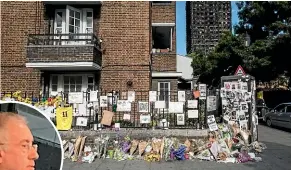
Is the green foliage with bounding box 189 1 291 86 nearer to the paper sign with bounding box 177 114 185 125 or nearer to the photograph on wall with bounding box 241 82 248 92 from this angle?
the photograph on wall with bounding box 241 82 248 92

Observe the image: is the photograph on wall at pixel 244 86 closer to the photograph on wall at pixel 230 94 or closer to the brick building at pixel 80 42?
the photograph on wall at pixel 230 94

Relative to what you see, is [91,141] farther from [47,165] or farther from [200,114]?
[47,165]

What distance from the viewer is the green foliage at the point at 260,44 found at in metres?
22.3

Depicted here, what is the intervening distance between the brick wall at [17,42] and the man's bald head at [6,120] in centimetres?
1365

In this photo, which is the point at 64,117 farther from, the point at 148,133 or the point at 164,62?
the point at 164,62

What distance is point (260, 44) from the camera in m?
23.7

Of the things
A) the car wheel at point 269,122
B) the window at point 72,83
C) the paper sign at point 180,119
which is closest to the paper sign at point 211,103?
the paper sign at point 180,119

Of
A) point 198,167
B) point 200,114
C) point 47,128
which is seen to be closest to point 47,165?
point 47,128

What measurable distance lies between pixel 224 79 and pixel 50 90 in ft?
25.0

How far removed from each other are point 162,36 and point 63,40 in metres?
10.1

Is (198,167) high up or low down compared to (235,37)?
down

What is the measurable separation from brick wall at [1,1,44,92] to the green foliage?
15.2 meters

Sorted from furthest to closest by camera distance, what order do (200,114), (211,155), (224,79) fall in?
(224,79) < (200,114) < (211,155)

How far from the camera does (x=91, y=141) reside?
941cm
